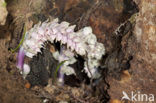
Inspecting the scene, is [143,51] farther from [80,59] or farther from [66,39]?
[80,59]

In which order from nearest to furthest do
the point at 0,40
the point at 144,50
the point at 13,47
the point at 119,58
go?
the point at 144,50 → the point at 119,58 → the point at 0,40 → the point at 13,47

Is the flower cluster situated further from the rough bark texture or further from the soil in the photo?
the rough bark texture

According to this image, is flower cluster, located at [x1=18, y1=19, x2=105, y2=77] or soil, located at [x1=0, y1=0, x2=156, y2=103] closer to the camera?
soil, located at [x1=0, y1=0, x2=156, y2=103]

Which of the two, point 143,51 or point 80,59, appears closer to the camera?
point 143,51

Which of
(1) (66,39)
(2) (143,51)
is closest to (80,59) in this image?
(1) (66,39)

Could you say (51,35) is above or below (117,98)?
above

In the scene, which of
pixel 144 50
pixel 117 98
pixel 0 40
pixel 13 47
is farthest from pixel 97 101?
pixel 0 40

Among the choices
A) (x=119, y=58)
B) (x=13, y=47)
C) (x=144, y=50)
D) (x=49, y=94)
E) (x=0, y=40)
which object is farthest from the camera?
(x=49, y=94)

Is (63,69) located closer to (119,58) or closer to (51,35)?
(51,35)

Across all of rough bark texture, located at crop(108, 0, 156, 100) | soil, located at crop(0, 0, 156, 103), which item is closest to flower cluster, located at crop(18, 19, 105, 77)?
soil, located at crop(0, 0, 156, 103)
